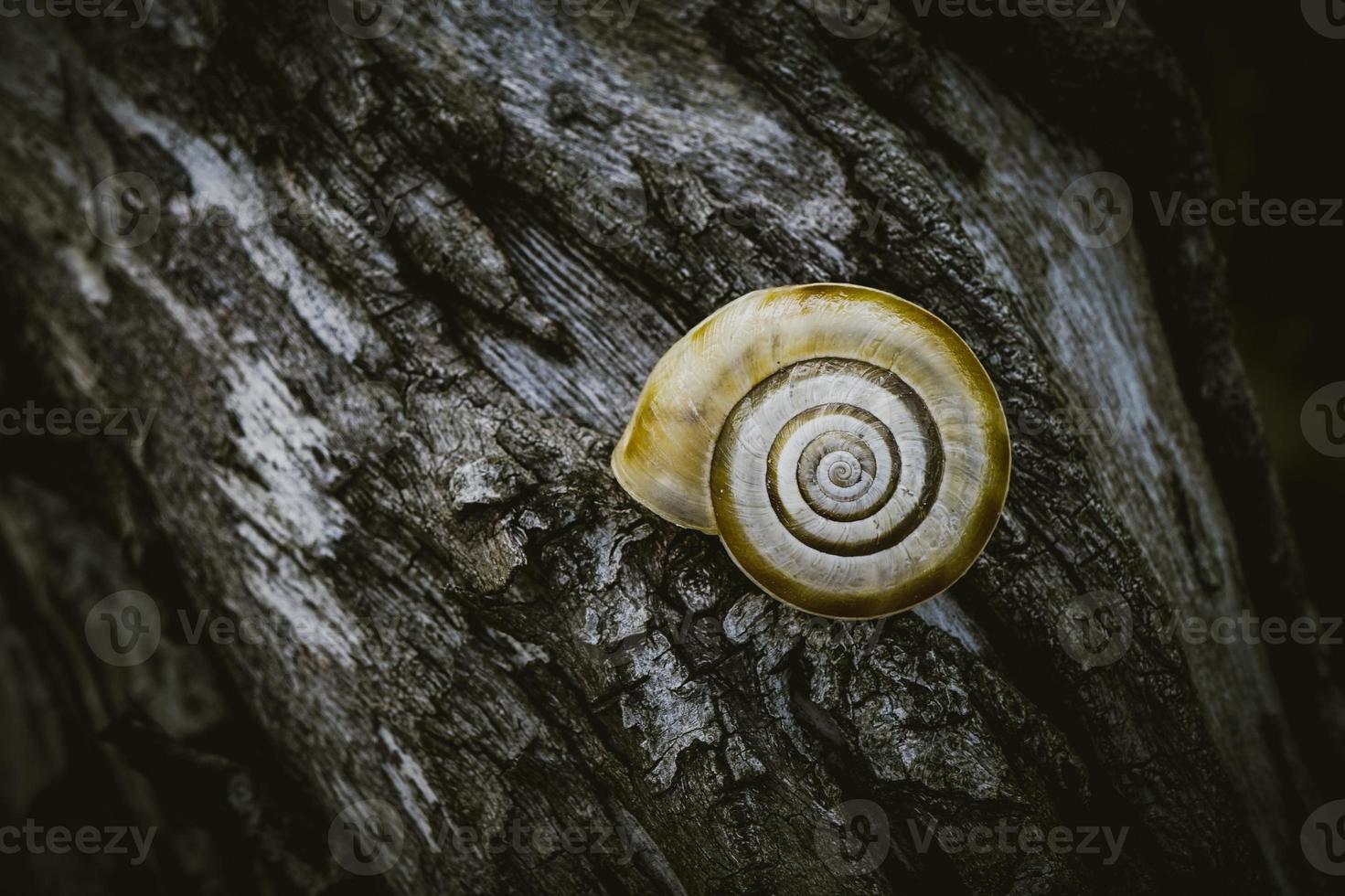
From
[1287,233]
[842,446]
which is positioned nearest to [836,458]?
[842,446]

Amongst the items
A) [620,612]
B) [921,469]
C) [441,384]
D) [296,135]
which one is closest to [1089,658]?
[921,469]

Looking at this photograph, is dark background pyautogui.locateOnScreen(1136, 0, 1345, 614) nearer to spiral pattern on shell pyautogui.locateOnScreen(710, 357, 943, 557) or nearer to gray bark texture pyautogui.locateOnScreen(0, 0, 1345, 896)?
gray bark texture pyautogui.locateOnScreen(0, 0, 1345, 896)

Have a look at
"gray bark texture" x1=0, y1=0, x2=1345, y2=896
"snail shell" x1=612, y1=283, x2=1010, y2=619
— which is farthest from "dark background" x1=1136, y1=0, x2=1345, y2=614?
"snail shell" x1=612, y1=283, x2=1010, y2=619

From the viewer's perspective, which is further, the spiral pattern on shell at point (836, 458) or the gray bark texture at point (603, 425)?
the gray bark texture at point (603, 425)

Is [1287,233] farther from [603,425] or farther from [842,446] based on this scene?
[603,425]

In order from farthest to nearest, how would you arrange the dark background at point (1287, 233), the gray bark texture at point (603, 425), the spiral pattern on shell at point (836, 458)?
1. the dark background at point (1287, 233)
2. the gray bark texture at point (603, 425)
3. the spiral pattern on shell at point (836, 458)

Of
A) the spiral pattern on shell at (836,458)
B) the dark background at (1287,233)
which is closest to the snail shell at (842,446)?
the spiral pattern on shell at (836,458)

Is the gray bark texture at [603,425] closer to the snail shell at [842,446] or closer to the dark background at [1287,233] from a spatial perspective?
the snail shell at [842,446]
